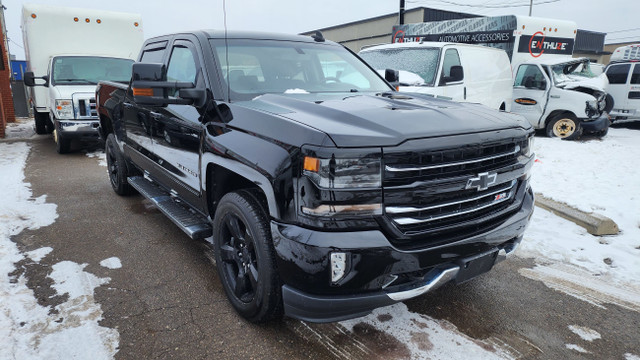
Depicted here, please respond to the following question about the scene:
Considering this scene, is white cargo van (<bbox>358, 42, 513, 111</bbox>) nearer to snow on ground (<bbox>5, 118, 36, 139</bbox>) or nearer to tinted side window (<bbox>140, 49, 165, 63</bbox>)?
tinted side window (<bbox>140, 49, 165, 63</bbox>)

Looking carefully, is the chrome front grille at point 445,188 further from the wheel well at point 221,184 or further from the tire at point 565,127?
the tire at point 565,127

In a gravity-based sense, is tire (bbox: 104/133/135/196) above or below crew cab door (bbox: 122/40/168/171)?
below

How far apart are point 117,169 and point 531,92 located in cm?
976

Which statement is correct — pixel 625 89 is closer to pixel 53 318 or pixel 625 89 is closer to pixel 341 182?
pixel 341 182

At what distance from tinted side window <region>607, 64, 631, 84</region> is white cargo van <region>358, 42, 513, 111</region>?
5554 millimetres

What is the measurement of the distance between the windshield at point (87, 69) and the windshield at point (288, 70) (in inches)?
274

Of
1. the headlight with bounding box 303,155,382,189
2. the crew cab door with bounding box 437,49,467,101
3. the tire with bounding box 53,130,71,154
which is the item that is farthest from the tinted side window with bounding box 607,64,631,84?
the tire with bounding box 53,130,71,154

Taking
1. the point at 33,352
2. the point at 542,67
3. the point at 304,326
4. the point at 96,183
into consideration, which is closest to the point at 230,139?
the point at 304,326

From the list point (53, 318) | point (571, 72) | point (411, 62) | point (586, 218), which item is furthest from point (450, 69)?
point (53, 318)

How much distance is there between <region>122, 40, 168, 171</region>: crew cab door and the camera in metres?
4.10

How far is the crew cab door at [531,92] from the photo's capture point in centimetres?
1050

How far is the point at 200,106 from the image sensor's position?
3.02 metres

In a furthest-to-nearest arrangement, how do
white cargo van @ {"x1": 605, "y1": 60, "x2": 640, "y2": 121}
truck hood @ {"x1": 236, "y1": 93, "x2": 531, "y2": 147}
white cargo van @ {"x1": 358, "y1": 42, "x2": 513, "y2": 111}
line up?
1. white cargo van @ {"x1": 605, "y1": 60, "x2": 640, "y2": 121}
2. white cargo van @ {"x1": 358, "y1": 42, "x2": 513, "y2": 111}
3. truck hood @ {"x1": 236, "y1": 93, "x2": 531, "y2": 147}

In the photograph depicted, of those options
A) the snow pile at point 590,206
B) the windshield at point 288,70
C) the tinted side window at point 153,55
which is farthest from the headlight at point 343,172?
the tinted side window at point 153,55
